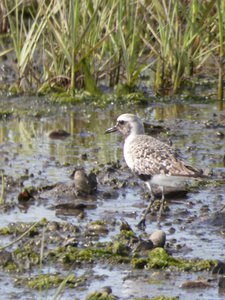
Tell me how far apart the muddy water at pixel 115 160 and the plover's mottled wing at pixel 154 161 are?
1.04 feet

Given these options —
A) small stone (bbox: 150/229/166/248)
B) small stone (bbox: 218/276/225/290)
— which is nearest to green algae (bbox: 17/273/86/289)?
small stone (bbox: 150/229/166/248)

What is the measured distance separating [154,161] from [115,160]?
151 cm

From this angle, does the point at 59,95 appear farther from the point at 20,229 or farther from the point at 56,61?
the point at 20,229

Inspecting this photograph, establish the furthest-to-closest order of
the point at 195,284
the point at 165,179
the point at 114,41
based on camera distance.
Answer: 1. the point at 114,41
2. the point at 165,179
3. the point at 195,284

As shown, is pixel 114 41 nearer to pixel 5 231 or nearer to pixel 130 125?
pixel 130 125

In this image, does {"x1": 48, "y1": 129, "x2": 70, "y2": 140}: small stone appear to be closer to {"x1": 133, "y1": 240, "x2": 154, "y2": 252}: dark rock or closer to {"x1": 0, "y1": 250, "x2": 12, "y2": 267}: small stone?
{"x1": 133, "y1": 240, "x2": 154, "y2": 252}: dark rock

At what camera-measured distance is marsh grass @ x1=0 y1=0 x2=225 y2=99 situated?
11.0 metres

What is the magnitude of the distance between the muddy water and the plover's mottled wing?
32cm

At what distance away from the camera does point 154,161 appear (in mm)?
8109

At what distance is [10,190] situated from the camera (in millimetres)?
8625

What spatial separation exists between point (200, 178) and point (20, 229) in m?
1.41

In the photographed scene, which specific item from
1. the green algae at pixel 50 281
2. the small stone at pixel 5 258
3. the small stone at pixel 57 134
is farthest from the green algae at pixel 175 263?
the small stone at pixel 57 134

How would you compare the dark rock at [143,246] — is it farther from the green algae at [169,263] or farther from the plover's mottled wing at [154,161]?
the plover's mottled wing at [154,161]

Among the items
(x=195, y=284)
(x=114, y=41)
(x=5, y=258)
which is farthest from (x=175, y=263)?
(x=114, y=41)
